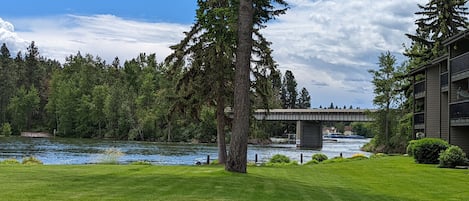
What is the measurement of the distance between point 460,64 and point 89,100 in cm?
9677

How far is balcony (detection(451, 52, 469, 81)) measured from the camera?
92.0 ft

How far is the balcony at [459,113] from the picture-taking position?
28.3 m

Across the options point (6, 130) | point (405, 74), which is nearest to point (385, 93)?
point (405, 74)

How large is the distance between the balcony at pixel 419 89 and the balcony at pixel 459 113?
10527 mm

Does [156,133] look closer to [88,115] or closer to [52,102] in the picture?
[88,115]

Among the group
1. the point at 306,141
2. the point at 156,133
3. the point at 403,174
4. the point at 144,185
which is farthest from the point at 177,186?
the point at 156,133

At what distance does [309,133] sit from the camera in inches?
3848

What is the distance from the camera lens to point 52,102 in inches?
4678

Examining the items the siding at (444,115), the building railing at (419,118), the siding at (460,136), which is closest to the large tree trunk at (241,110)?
the siding at (460,136)

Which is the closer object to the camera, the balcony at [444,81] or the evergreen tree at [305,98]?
the balcony at [444,81]

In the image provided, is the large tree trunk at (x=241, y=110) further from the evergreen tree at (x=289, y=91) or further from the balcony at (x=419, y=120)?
the evergreen tree at (x=289, y=91)

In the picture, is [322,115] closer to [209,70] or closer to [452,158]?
[209,70]

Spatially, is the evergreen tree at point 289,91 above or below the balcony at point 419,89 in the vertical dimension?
above

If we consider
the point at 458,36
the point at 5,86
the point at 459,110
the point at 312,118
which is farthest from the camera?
the point at 5,86
